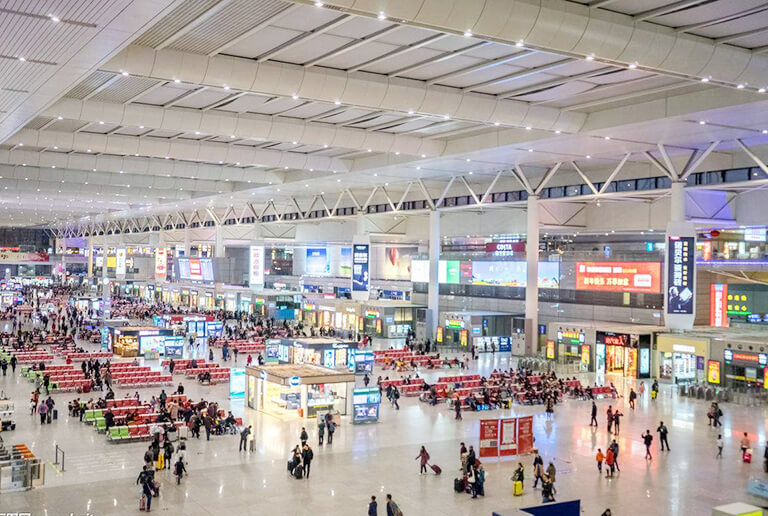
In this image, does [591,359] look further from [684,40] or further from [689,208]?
[684,40]

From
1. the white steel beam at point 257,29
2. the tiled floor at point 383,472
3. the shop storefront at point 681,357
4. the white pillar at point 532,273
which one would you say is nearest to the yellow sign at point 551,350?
the white pillar at point 532,273

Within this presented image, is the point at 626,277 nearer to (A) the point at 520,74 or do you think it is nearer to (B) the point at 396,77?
(A) the point at 520,74

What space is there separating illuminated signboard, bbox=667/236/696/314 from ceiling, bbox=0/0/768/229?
4222 millimetres

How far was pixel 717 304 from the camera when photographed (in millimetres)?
48156

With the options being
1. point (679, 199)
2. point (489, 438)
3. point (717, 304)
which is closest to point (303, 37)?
point (489, 438)

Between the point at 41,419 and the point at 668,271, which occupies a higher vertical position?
the point at 668,271

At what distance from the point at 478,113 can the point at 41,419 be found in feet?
57.3

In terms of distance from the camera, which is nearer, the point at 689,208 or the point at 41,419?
the point at 41,419

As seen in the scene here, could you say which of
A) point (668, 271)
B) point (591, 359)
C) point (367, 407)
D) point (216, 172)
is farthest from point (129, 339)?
point (668, 271)

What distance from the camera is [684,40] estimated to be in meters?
19.9

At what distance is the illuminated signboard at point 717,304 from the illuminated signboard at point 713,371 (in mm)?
14620

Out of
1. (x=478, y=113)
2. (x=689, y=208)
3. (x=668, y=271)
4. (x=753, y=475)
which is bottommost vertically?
(x=753, y=475)

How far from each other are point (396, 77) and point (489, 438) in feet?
38.6

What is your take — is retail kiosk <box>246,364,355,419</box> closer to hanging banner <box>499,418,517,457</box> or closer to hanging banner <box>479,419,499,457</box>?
hanging banner <box>479,419,499,457</box>
